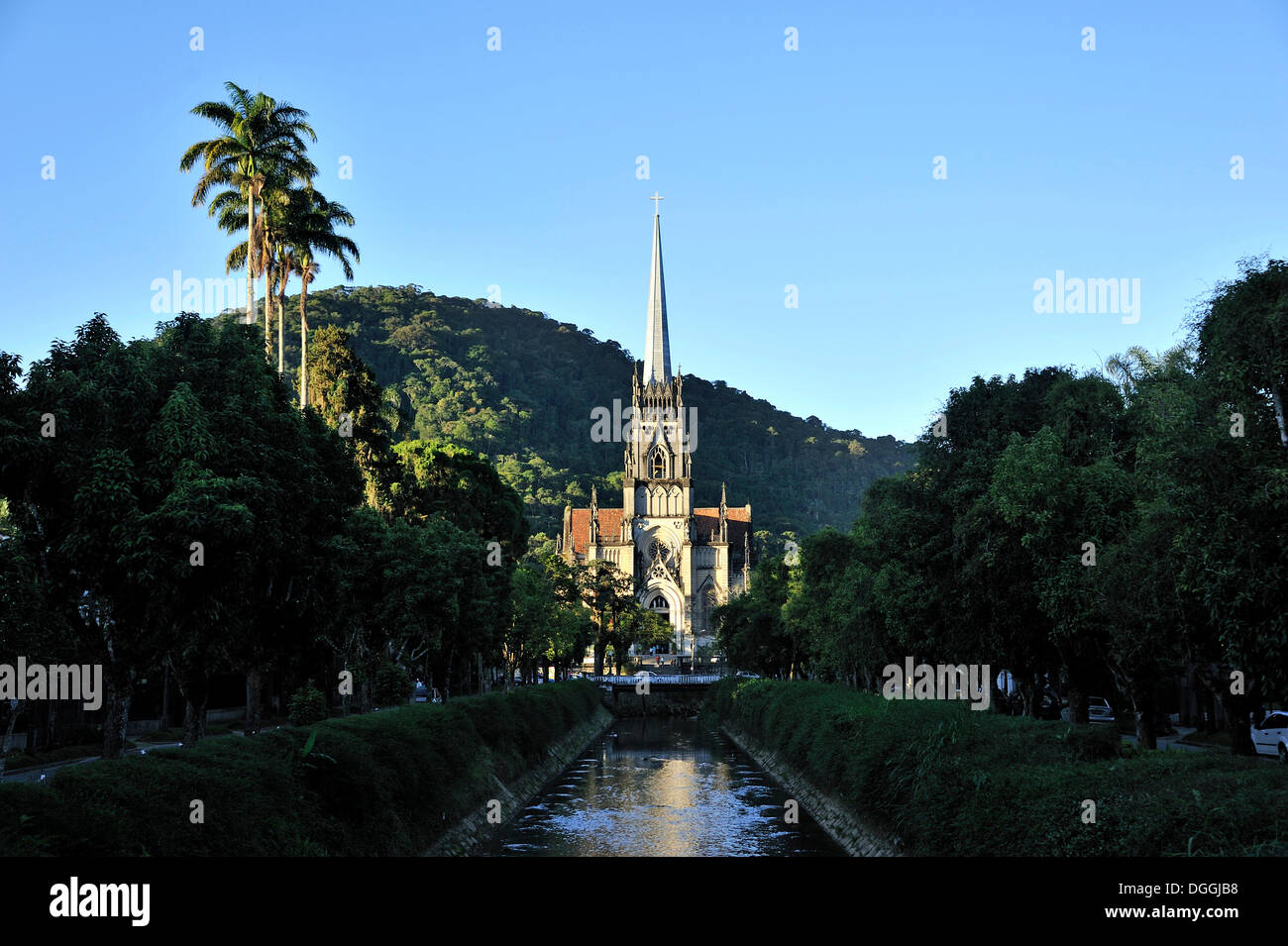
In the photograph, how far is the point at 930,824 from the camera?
2772cm

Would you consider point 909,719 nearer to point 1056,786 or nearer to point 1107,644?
point 1107,644

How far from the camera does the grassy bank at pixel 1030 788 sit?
1678 centimetres

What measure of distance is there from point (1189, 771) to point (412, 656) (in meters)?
36.5

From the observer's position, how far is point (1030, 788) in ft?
73.4

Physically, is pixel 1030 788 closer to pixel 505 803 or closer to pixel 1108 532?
pixel 1108 532

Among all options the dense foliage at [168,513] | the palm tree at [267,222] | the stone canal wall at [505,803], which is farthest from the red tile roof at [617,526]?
the dense foliage at [168,513]

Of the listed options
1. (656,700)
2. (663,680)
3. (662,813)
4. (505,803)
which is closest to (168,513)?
(505,803)

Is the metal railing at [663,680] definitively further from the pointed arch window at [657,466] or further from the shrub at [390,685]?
the shrub at [390,685]

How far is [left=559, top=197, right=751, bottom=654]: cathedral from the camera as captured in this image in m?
177

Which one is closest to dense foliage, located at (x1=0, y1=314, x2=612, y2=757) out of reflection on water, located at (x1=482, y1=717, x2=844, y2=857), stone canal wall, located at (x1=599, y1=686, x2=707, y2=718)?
reflection on water, located at (x1=482, y1=717, x2=844, y2=857)

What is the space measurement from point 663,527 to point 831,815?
138 metres
